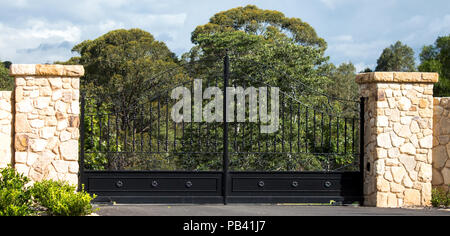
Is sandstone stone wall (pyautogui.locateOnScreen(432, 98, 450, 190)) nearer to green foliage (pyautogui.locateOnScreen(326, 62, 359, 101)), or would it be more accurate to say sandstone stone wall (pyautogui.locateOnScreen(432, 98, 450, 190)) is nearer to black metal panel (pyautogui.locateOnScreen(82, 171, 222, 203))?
black metal panel (pyautogui.locateOnScreen(82, 171, 222, 203))

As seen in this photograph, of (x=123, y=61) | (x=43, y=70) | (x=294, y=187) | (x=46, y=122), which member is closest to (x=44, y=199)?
(x=46, y=122)

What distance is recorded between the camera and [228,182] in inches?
365

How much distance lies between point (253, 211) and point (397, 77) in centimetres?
347

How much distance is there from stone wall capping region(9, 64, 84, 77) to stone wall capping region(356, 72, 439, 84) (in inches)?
191

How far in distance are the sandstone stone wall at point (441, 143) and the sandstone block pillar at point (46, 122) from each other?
6218 mm

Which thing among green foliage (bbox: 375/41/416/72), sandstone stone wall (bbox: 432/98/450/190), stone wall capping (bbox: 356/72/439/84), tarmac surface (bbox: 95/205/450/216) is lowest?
tarmac surface (bbox: 95/205/450/216)

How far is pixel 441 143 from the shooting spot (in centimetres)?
962

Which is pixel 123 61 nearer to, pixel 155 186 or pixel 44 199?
pixel 155 186

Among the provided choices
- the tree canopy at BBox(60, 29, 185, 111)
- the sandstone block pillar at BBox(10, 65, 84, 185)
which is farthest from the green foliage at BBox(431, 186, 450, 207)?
the tree canopy at BBox(60, 29, 185, 111)

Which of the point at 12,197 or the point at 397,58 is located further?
the point at 397,58

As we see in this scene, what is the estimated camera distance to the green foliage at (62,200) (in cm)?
702

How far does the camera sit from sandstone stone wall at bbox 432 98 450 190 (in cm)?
959

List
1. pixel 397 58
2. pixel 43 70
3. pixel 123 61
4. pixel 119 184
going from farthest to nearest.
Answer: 1. pixel 397 58
2. pixel 123 61
3. pixel 119 184
4. pixel 43 70

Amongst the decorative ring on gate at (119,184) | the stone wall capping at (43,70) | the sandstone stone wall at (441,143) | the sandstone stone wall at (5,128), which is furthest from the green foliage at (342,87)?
the sandstone stone wall at (5,128)
